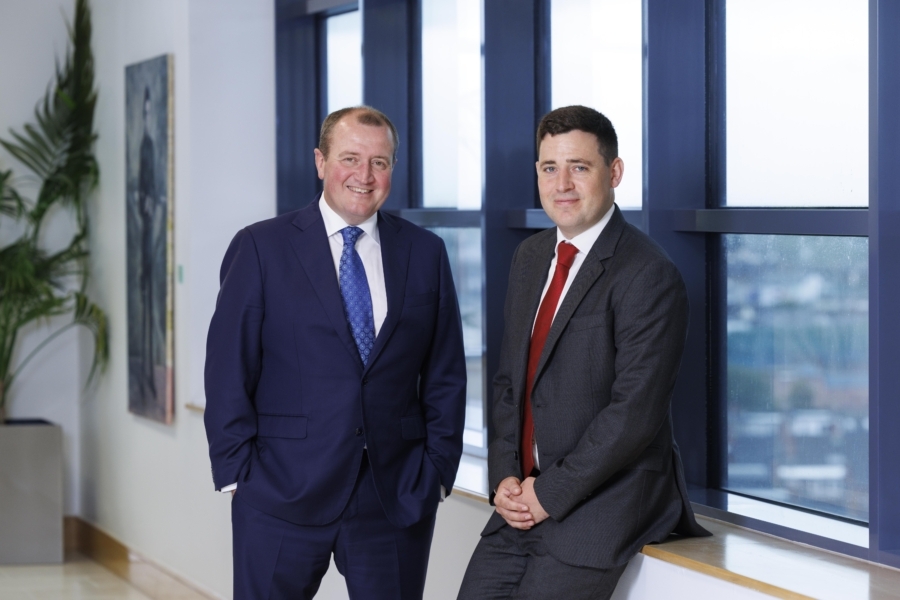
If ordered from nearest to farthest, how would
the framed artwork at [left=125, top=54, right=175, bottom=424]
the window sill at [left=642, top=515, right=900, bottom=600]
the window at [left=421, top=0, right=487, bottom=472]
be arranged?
the window sill at [left=642, top=515, right=900, bottom=600] < the window at [left=421, top=0, right=487, bottom=472] < the framed artwork at [left=125, top=54, right=175, bottom=424]

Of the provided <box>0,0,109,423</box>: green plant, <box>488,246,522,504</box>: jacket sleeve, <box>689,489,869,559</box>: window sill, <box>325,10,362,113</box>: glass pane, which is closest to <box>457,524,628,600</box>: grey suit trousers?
<box>488,246,522,504</box>: jacket sleeve

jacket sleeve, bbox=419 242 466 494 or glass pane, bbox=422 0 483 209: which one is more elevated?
glass pane, bbox=422 0 483 209

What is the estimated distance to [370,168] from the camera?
2814 mm

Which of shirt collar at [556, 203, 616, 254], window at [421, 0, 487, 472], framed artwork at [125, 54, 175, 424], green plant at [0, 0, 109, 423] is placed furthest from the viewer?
green plant at [0, 0, 109, 423]

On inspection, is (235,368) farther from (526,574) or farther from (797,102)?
(797,102)

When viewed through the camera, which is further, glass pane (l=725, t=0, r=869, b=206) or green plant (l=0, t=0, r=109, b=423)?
green plant (l=0, t=0, r=109, b=423)

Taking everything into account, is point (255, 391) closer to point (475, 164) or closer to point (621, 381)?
point (621, 381)

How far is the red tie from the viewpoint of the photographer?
2.64m

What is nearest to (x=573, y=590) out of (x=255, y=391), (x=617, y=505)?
(x=617, y=505)

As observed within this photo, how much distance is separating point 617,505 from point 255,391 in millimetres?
1002

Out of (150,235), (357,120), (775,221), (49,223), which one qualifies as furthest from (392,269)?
(49,223)

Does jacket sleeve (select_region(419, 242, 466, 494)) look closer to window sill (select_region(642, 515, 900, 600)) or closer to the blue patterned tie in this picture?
the blue patterned tie

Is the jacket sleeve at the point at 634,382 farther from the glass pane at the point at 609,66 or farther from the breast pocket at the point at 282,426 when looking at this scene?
the glass pane at the point at 609,66

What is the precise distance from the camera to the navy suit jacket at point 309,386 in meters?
2.79
